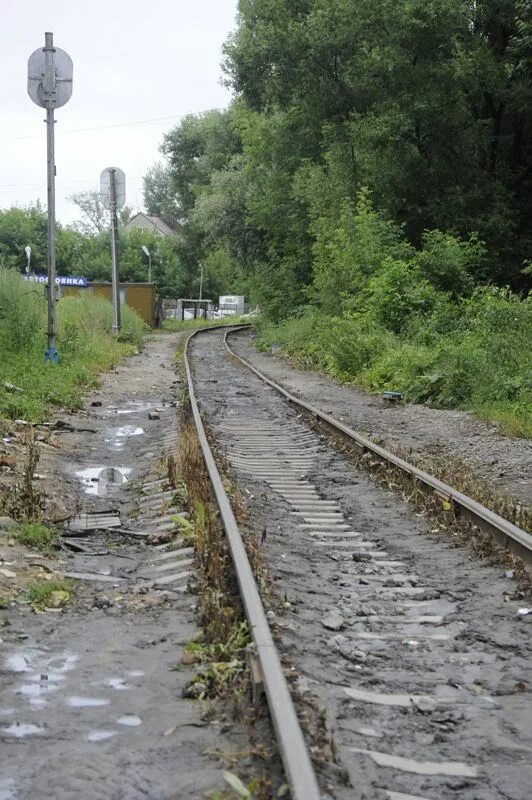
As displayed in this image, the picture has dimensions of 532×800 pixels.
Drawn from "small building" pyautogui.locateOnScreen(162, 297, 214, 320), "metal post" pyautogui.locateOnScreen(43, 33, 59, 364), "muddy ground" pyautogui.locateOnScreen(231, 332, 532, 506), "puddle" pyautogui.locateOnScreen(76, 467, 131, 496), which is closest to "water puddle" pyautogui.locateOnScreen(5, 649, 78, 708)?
"puddle" pyautogui.locateOnScreen(76, 467, 131, 496)

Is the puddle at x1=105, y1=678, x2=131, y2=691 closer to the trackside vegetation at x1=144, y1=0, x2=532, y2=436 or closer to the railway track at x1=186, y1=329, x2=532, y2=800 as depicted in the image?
the railway track at x1=186, y1=329, x2=532, y2=800

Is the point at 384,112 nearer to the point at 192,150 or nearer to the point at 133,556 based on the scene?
the point at 133,556

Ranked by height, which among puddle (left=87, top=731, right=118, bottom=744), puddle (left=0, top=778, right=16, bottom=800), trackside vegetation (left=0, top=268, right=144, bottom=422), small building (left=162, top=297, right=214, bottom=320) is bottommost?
puddle (left=87, top=731, right=118, bottom=744)

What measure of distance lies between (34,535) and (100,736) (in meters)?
3.26

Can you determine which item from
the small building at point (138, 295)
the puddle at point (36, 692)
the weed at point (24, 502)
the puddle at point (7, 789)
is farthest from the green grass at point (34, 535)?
the small building at point (138, 295)

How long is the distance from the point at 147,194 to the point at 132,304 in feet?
275

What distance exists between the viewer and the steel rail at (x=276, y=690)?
2812 mm

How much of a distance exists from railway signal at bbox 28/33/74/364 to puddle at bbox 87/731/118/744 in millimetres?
15700

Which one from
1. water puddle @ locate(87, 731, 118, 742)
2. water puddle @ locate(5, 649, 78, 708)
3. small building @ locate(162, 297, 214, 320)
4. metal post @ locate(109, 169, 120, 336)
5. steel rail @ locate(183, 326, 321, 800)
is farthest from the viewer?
small building @ locate(162, 297, 214, 320)

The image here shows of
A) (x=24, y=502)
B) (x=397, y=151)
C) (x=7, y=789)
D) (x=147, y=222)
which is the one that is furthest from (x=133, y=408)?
(x=147, y=222)

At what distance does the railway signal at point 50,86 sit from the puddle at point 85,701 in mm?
15319

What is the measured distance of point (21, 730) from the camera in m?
3.49

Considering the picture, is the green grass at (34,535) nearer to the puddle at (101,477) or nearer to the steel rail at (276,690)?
the steel rail at (276,690)

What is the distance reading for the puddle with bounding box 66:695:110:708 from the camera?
12.3 ft
